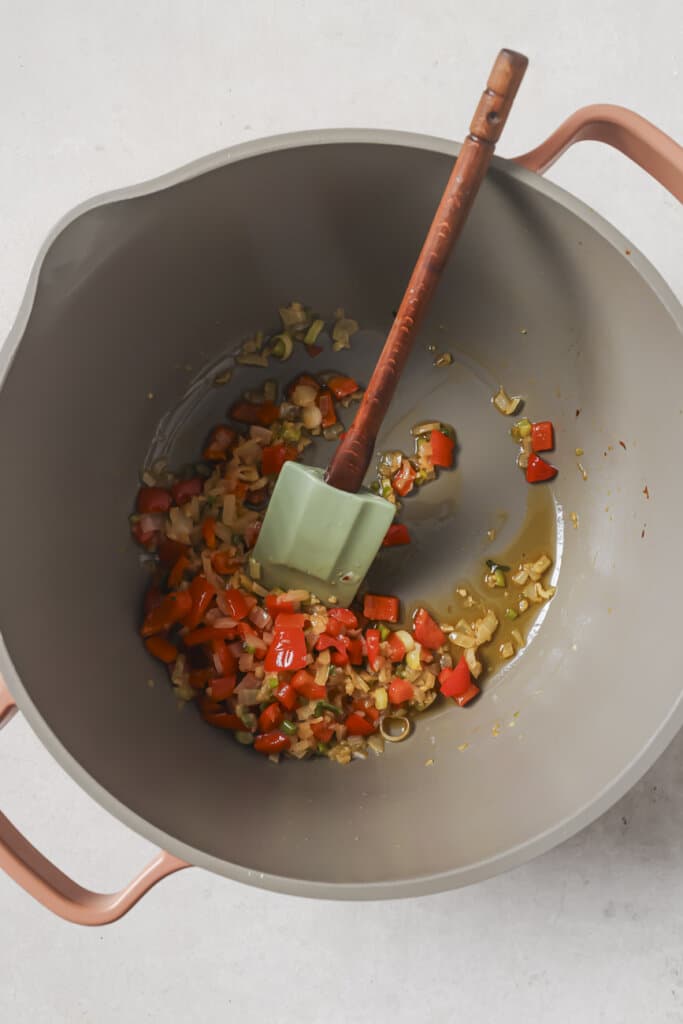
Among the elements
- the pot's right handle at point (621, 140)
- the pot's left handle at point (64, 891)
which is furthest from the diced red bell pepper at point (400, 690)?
the pot's right handle at point (621, 140)

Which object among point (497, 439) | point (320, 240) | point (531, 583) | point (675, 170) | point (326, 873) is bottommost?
point (326, 873)

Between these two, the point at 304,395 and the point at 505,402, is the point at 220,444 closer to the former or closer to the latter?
the point at 304,395

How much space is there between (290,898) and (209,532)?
0.61 m

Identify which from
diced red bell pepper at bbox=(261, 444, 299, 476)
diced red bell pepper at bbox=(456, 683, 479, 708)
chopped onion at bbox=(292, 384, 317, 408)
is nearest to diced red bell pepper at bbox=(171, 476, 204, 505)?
diced red bell pepper at bbox=(261, 444, 299, 476)

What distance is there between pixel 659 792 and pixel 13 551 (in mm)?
1059

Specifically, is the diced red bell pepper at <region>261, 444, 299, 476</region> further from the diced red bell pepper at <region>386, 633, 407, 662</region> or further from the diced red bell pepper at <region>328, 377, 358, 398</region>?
the diced red bell pepper at <region>386, 633, 407, 662</region>

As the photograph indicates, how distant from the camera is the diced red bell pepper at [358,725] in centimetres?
140

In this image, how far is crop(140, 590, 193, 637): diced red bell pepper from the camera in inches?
55.7

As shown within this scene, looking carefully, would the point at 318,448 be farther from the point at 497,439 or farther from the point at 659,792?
the point at 659,792

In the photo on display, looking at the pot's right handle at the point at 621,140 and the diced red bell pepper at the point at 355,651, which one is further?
the diced red bell pepper at the point at 355,651

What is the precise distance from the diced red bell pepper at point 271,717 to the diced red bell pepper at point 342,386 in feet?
1.72

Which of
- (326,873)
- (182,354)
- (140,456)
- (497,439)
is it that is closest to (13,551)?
(140,456)

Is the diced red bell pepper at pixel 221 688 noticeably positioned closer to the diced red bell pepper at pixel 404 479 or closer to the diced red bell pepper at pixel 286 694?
the diced red bell pepper at pixel 286 694

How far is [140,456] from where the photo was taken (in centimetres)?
148
